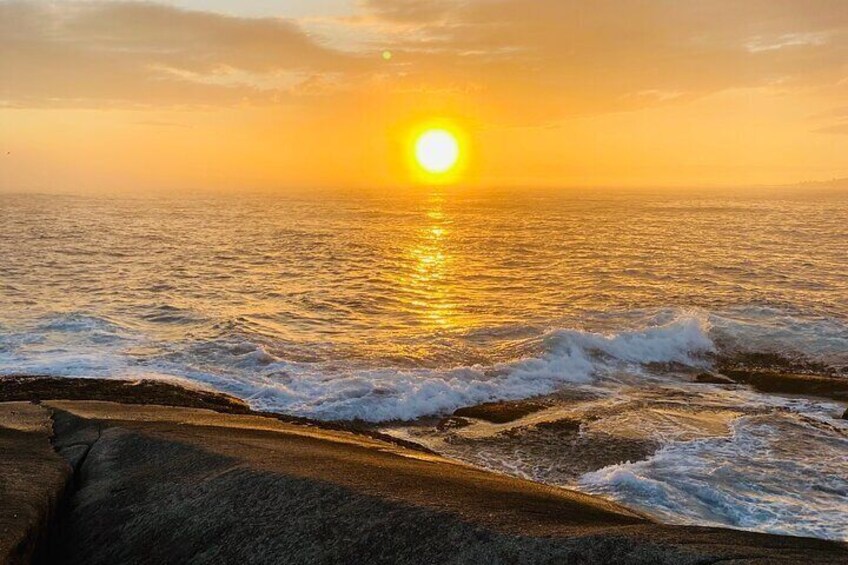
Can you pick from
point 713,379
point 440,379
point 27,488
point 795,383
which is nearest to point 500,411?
point 440,379

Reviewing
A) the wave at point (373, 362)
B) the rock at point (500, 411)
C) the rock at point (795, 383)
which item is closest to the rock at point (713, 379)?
the rock at point (795, 383)

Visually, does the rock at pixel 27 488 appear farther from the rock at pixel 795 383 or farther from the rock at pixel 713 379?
the rock at pixel 795 383

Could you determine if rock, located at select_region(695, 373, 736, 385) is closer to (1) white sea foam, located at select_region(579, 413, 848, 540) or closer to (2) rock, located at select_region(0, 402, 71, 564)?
(1) white sea foam, located at select_region(579, 413, 848, 540)

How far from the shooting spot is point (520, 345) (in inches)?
819

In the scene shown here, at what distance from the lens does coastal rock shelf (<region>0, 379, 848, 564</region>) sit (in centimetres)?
527

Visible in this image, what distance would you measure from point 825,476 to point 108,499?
11.7 meters

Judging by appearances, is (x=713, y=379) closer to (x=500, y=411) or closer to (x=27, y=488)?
(x=500, y=411)

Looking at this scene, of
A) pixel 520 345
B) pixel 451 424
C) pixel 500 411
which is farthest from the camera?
pixel 520 345

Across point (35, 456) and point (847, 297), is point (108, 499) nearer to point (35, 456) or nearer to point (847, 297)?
point (35, 456)

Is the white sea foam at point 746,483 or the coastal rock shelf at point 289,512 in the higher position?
the coastal rock shelf at point 289,512

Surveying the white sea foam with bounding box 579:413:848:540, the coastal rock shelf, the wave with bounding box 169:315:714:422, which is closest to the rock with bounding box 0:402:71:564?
the coastal rock shelf

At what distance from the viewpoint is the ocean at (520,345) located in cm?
1180

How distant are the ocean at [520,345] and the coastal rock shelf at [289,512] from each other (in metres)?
4.30

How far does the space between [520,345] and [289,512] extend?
50.6ft
